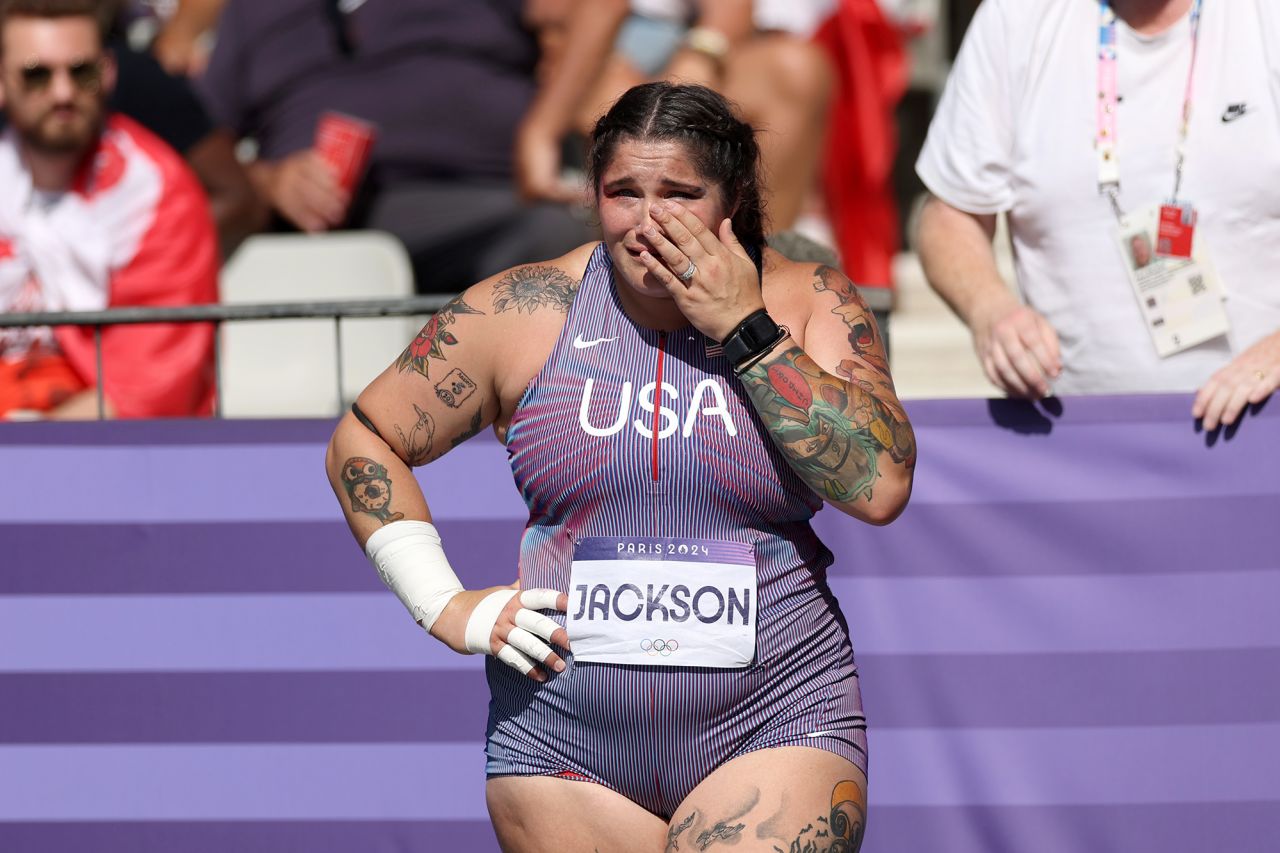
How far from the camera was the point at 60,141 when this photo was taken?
470 centimetres

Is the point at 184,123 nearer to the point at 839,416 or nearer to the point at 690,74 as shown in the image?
the point at 690,74

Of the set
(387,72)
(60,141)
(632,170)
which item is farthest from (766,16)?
(632,170)

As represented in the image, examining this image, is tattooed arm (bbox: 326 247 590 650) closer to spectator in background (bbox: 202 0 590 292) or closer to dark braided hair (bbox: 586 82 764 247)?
dark braided hair (bbox: 586 82 764 247)

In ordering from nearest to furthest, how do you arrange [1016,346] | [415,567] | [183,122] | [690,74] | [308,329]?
[415,567] → [1016,346] → [183,122] → [308,329] → [690,74]

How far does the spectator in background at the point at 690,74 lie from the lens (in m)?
5.89

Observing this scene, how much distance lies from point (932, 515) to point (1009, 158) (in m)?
0.79

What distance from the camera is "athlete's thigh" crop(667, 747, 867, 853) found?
253 cm

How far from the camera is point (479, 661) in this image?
144 inches

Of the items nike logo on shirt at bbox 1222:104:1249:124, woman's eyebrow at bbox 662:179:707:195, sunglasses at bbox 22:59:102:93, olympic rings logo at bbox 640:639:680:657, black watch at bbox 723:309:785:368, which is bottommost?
olympic rings logo at bbox 640:639:680:657

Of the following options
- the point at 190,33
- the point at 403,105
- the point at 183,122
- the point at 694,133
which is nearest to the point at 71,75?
the point at 183,122

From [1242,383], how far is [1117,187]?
1.58ft

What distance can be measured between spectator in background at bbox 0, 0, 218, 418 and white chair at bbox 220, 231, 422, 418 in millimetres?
768

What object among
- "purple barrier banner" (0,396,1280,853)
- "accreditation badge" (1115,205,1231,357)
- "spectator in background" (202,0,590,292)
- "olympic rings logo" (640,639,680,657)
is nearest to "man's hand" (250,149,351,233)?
"spectator in background" (202,0,590,292)

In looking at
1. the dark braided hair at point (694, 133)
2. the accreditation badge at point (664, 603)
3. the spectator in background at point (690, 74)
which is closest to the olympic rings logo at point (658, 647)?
the accreditation badge at point (664, 603)
